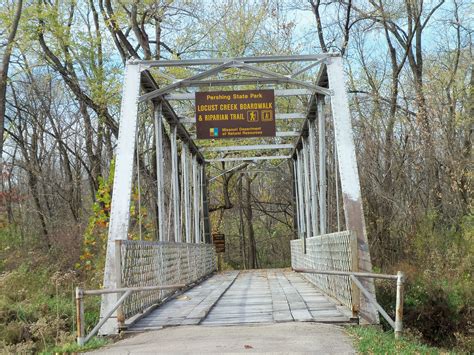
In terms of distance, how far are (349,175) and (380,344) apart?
10.1 ft

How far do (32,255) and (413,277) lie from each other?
40.8ft

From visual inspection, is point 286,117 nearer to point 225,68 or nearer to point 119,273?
point 225,68

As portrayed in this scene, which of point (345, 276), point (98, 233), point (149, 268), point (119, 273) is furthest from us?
point (98, 233)

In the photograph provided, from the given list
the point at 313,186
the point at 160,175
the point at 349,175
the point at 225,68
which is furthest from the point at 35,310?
the point at 349,175

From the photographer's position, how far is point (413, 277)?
467 inches

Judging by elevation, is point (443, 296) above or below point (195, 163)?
below

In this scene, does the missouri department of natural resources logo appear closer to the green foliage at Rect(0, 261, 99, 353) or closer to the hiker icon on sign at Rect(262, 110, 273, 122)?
the hiker icon on sign at Rect(262, 110, 273, 122)

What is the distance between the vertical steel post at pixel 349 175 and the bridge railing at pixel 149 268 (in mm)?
2654

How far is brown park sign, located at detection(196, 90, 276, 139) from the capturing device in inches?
392

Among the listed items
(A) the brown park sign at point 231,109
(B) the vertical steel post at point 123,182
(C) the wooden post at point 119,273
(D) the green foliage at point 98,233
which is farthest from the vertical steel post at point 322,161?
(D) the green foliage at point 98,233

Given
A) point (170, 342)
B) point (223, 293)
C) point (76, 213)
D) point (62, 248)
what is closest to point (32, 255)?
point (62, 248)

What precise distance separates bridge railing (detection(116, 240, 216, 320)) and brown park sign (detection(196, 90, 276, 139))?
2.24m

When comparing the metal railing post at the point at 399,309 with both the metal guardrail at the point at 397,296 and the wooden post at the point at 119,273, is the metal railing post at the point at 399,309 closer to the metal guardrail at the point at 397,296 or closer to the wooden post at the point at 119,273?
the metal guardrail at the point at 397,296

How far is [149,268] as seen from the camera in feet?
24.7
